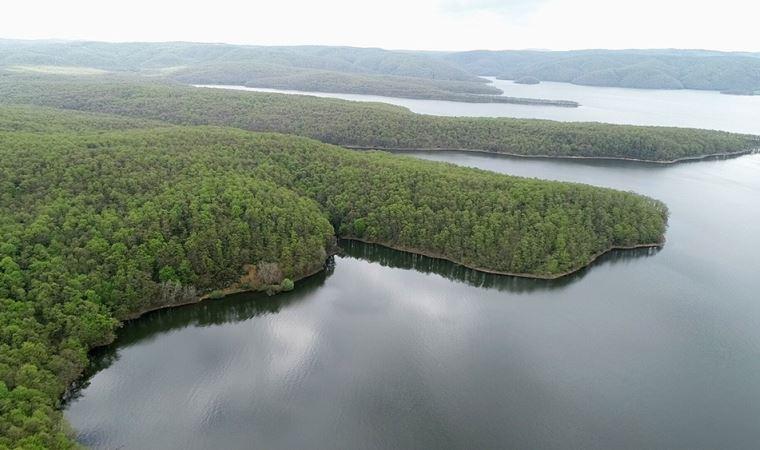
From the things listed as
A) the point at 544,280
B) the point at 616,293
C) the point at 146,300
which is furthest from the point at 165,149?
the point at 616,293

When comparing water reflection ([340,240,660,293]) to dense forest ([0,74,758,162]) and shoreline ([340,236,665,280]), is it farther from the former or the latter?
dense forest ([0,74,758,162])

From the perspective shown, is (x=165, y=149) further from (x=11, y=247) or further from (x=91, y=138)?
(x=11, y=247)

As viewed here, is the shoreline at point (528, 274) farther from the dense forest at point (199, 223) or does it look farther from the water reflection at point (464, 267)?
the dense forest at point (199, 223)

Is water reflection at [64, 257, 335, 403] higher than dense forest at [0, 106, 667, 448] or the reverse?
the reverse

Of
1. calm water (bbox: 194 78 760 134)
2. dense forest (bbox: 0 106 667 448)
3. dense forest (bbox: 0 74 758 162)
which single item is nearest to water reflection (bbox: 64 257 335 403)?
dense forest (bbox: 0 106 667 448)

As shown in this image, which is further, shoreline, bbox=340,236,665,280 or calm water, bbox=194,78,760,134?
calm water, bbox=194,78,760,134

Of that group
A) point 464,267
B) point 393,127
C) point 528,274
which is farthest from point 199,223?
point 393,127
